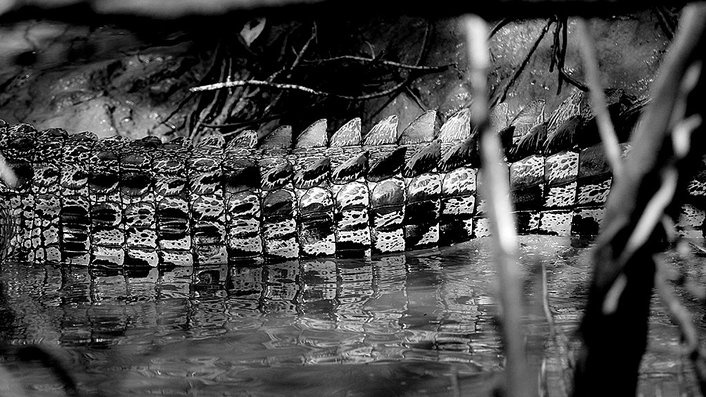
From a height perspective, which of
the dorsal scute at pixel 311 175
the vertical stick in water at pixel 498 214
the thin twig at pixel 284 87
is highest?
the thin twig at pixel 284 87

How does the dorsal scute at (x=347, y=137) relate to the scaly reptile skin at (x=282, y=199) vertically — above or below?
above

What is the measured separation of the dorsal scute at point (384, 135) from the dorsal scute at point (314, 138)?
0.59 ft

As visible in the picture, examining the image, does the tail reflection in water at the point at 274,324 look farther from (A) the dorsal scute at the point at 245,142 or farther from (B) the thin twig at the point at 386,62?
(B) the thin twig at the point at 386,62

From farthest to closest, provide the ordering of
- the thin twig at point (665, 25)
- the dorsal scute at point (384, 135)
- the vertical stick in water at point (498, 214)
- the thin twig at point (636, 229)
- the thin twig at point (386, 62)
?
the thin twig at point (386, 62)
the thin twig at point (665, 25)
the dorsal scute at point (384, 135)
the thin twig at point (636, 229)
the vertical stick in water at point (498, 214)

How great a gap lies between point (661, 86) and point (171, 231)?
2.35m

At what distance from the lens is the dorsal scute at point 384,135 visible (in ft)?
10.4

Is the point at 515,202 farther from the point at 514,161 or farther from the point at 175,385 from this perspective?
the point at 175,385

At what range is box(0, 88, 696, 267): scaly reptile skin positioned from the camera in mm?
2904

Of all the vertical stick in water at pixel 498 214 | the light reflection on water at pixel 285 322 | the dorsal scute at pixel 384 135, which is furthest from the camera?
the dorsal scute at pixel 384 135

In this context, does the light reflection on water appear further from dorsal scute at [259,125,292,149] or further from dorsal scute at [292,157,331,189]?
dorsal scute at [259,125,292,149]

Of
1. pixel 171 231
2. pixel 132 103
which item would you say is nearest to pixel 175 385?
pixel 171 231

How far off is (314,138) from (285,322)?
111cm

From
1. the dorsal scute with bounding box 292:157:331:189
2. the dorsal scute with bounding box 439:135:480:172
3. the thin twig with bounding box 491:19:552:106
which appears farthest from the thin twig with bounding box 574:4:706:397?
the thin twig with bounding box 491:19:552:106

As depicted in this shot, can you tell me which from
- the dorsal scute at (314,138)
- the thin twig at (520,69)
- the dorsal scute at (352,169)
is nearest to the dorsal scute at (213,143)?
the dorsal scute at (314,138)
